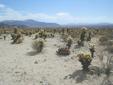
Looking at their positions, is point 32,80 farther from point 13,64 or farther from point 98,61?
point 98,61

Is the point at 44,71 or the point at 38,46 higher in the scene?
the point at 38,46

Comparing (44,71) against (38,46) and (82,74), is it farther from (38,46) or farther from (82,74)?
(38,46)

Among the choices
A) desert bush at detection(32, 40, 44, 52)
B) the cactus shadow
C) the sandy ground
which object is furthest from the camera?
desert bush at detection(32, 40, 44, 52)

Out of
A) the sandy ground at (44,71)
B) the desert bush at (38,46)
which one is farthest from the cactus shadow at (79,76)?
the desert bush at (38,46)

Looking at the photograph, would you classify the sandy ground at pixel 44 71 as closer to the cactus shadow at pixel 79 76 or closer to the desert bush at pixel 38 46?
the cactus shadow at pixel 79 76

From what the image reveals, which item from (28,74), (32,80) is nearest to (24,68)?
(28,74)

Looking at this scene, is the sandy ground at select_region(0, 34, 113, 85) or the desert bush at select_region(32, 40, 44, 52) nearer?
the sandy ground at select_region(0, 34, 113, 85)

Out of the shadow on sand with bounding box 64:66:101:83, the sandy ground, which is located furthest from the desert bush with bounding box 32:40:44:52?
the shadow on sand with bounding box 64:66:101:83

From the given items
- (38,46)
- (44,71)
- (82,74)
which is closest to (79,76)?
(82,74)

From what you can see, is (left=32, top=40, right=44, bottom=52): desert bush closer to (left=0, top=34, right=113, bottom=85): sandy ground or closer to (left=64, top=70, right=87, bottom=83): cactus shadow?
(left=0, top=34, right=113, bottom=85): sandy ground

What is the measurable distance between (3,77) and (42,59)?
3.73 m

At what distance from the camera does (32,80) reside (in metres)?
9.31

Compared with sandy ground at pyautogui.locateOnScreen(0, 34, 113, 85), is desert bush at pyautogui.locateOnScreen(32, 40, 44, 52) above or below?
above

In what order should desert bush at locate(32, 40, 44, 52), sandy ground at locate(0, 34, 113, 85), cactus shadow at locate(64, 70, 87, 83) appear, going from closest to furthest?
sandy ground at locate(0, 34, 113, 85)
cactus shadow at locate(64, 70, 87, 83)
desert bush at locate(32, 40, 44, 52)
